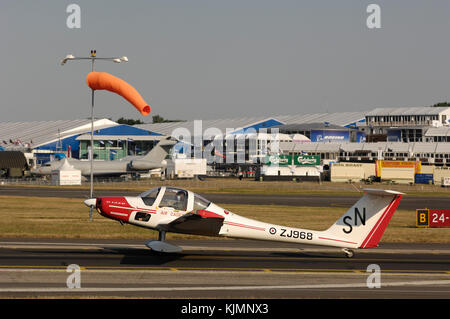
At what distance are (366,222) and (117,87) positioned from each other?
38.4ft

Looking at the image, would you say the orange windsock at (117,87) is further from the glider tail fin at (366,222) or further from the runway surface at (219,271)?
the glider tail fin at (366,222)

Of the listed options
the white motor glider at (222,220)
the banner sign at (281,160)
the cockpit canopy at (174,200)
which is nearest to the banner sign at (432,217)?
the white motor glider at (222,220)

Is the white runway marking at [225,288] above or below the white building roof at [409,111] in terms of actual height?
below

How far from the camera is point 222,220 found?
62.8 feet

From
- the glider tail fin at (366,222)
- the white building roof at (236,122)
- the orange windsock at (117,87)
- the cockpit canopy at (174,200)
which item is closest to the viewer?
the glider tail fin at (366,222)

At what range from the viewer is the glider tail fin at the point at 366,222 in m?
19.3

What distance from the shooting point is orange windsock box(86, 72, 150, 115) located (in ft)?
74.9

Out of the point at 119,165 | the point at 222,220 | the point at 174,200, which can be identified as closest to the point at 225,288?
the point at 222,220

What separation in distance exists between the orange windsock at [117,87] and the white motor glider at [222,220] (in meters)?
4.03

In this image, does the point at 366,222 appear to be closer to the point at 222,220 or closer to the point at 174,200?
the point at 222,220

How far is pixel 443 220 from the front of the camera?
34750mm
